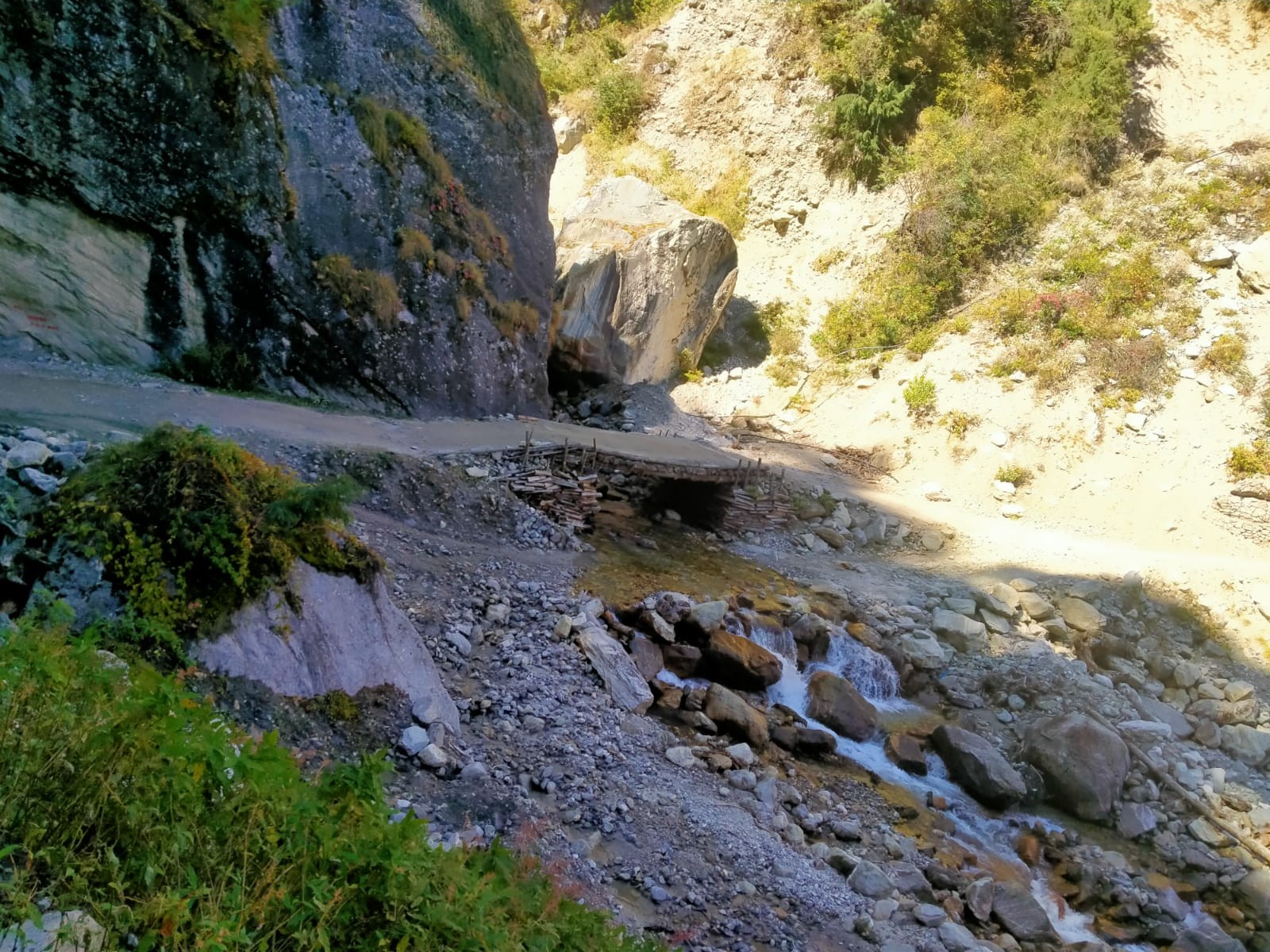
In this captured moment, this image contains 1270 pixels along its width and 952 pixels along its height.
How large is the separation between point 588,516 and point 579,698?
20.7 ft

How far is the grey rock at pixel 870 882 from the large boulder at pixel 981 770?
2.88 meters

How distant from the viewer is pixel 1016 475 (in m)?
18.8

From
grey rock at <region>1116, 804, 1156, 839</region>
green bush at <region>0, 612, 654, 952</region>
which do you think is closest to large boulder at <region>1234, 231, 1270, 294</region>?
grey rock at <region>1116, 804, 1156, 839</region>

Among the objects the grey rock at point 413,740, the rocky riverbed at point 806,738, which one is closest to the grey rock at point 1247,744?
the rocky riverbed at point 806,738

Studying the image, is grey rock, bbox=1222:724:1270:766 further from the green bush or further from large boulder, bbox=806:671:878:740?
the green bush

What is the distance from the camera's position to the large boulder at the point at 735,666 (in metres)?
10.7

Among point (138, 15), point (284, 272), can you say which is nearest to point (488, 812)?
point (284, 272)

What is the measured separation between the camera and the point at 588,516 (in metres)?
14.7

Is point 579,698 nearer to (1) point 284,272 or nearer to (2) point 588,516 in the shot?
(2) point 588,516

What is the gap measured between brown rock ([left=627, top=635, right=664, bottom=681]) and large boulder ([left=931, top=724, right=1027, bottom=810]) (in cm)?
370

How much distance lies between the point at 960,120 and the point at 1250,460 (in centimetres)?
1383

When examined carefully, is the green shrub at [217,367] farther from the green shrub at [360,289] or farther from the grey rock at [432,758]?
the grey rock at [432,758]

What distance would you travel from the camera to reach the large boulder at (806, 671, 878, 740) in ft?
34.6

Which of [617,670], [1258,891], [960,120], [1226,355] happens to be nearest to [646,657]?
[617,670]
